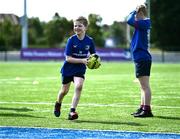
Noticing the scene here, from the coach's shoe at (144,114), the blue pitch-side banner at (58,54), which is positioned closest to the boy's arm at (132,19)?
the coach's shoe at (144,114)

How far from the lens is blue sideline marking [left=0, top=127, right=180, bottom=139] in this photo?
7074mm

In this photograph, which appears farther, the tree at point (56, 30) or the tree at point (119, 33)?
the tree at point (119, 33)

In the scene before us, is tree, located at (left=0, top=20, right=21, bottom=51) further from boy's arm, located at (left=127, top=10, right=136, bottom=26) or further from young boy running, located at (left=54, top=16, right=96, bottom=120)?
young boy running, located at (left=54, top=16, right=96, bottom=120)

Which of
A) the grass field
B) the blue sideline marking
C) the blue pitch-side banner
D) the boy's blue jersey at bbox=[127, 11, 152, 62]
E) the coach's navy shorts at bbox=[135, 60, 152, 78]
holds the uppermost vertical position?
the boy's blue jersey at bbox=[127, 11, 152, 62]

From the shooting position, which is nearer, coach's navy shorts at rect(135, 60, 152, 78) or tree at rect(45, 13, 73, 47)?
coach's navy shorts at rect(135, 60, 152, 78)

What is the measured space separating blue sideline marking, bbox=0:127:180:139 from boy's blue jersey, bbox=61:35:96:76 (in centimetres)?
159

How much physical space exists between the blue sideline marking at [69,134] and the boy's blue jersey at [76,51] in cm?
159

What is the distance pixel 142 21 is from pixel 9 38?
220 ft

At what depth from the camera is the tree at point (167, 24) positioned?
62.3 meters

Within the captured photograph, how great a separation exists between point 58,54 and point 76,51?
36.7 meters

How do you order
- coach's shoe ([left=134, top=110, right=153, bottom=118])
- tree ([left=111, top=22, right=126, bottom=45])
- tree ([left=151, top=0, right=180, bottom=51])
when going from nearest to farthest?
coach's shoe ([left=134, top=110, right=153, bottom=118]) < tree ([left=151, top=0, right=180, bottom=51]) < tree ([left=111, top=22, right=126, bottom=45])

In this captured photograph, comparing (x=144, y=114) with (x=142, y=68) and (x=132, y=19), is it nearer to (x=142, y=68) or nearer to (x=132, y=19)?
(x=142, y=68)

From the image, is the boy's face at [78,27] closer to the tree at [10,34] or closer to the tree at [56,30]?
the tree at [56,30]

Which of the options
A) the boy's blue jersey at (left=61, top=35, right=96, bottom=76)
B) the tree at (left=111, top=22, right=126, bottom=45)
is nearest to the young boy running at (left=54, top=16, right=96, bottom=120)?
the boy's blue jersey at (left=61, top=35, right=96, bottom=76)
